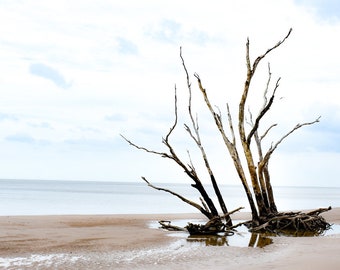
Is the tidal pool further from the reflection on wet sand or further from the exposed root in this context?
the exposed root

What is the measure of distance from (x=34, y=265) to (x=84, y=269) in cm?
102

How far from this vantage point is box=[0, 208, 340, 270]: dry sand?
383 inches

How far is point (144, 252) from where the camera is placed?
449 inches

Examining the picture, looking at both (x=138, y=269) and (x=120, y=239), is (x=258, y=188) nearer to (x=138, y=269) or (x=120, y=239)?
(x=120, y=239)

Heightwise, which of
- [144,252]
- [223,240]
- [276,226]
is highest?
[276,226]

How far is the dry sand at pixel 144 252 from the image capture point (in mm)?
9734

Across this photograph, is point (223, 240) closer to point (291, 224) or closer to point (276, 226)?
point (276, 226)

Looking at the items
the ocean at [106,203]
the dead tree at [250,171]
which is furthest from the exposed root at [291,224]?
the ocean at [106,203]

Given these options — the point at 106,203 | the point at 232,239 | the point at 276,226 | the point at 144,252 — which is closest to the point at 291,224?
the point at 276,226

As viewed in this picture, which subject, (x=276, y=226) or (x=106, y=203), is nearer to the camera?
(x=276, y=226)

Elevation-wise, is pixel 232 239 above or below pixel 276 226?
below

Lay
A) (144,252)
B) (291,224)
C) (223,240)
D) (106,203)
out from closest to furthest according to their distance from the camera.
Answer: (144,252), (223,240), (291,224), (106,203)

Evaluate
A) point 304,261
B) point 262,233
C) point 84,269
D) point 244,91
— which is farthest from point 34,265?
point 244,91

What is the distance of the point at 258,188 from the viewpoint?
17016 mm
